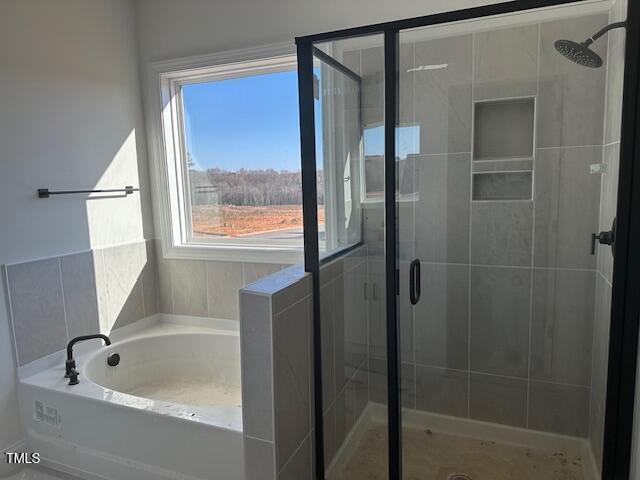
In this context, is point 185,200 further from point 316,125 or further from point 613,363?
point 613,363

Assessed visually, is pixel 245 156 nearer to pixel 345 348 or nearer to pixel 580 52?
pixel 345 348

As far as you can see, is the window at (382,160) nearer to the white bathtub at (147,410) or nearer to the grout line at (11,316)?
the white bathtub at (147,410)

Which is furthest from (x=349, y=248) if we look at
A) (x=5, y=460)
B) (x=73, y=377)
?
(x=5, y=460)

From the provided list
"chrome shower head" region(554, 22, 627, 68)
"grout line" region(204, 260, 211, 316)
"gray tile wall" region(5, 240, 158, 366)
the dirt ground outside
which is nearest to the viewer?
"chrome shower head" region(554, 22, 627, 68)

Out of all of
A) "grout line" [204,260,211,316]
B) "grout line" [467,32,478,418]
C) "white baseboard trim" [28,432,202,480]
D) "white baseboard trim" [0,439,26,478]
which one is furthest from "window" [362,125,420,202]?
"white baseboard trim" [0,439,26,478]

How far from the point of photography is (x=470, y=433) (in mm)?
2416

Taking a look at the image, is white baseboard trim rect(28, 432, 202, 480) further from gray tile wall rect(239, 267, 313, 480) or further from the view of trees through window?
the view of trees through window

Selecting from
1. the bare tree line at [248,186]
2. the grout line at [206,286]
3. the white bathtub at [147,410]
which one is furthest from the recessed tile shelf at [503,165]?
the grout line at [206,286]

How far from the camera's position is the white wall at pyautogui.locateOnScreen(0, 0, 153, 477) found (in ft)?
7.32

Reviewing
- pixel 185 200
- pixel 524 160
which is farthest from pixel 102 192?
pixel 524 160

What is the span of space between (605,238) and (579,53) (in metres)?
0.80

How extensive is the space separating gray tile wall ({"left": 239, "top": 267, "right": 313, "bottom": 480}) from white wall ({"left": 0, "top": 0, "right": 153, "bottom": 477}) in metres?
1.39

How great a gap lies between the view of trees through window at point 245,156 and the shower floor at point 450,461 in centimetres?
129

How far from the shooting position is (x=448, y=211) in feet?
7.72
